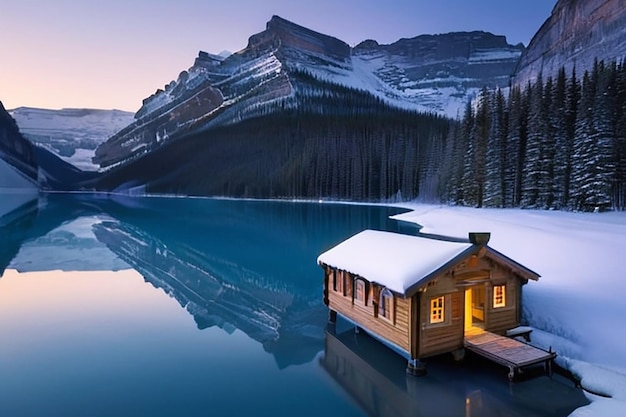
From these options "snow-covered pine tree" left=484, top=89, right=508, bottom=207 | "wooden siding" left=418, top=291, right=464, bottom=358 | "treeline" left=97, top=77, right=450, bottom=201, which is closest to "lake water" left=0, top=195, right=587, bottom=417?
"wooden siding" left=418, top=291, right=464, bottom=358

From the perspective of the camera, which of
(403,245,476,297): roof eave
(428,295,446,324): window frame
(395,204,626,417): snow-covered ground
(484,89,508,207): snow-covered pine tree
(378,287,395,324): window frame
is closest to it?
(395,204,626,417): snow-covered ground

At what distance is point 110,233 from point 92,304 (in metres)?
29.0

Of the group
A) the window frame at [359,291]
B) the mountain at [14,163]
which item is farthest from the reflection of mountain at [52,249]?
the mountain at [14,163]

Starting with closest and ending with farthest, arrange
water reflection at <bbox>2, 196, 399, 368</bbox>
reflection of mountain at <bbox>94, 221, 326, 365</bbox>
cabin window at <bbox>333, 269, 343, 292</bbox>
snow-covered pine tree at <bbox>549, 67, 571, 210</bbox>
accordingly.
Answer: cabin window at <bbox>333, 269, 343, 292</bbox> → reflection of mountain at <bbox>94, 221, 326, 365</bbox> → water reflection at <bbox>2, 196, 399, 368</bbox> → snow-covered pine tree at <bbox>549, 67, 571, 210</bbox>

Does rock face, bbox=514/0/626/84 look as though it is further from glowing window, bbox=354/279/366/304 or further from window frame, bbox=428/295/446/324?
window frame, bbox=428/295/446/324

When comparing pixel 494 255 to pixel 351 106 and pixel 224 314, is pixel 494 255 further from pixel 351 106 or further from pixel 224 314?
pixel 351 106

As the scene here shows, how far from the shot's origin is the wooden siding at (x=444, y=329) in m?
11.1

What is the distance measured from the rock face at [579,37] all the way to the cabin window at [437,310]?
61.8 meters

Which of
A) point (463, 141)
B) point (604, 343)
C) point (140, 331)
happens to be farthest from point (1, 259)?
point (463, 141)

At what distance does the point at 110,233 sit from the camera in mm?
45562

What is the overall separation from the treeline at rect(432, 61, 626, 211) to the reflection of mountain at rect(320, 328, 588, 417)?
111 ft

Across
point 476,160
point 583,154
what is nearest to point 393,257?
point 583,154

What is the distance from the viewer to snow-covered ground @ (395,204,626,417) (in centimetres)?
998

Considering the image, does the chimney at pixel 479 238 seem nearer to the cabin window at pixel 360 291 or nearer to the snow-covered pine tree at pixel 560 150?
the cabin window at pixel 360 291
